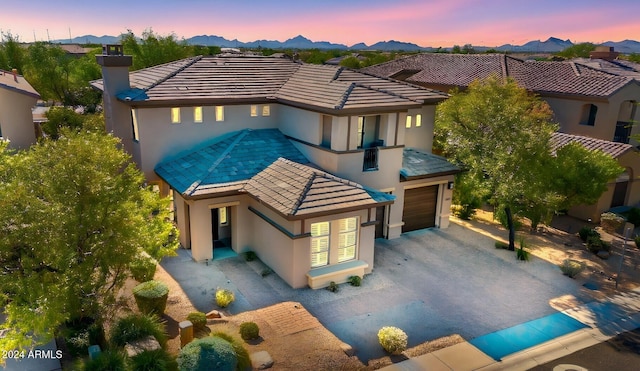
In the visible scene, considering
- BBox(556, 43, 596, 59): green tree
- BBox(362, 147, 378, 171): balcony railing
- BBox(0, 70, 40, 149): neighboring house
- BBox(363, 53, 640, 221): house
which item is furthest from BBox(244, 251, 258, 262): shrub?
BBox(556, 43, 596, 59): green tree

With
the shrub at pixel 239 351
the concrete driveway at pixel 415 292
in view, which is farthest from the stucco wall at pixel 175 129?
the shrub at pixel 239 351

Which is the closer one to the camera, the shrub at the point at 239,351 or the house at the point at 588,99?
the shrub at the point at 239,351

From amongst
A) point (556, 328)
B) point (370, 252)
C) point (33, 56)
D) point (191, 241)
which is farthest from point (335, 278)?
point (33, 56)

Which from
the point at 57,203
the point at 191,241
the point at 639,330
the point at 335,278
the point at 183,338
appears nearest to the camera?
the point at 57,203

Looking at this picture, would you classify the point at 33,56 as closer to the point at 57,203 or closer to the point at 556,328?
the point at 57,203

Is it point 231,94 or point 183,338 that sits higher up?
point 231,94

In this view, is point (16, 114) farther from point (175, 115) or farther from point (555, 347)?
point (555, 347)

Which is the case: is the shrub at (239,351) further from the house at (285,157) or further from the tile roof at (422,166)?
the tile roof at (422,166)
